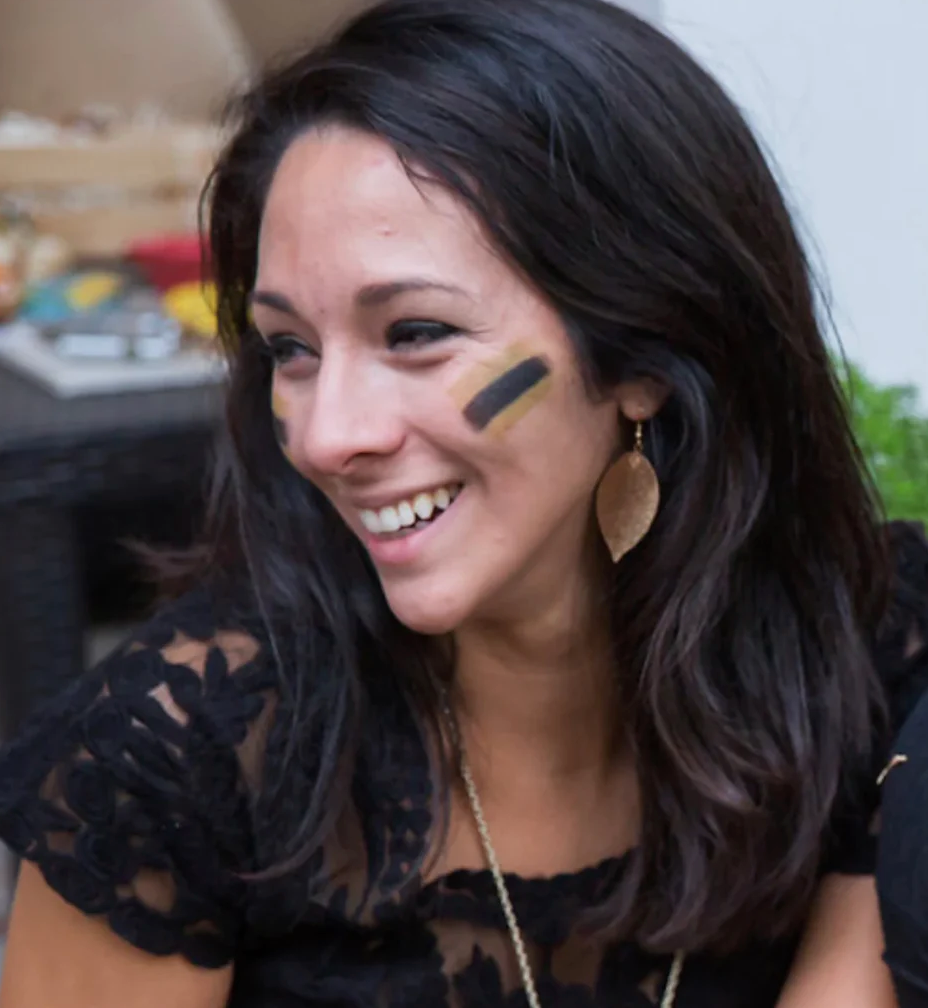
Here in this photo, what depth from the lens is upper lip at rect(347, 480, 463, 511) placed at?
33.7 inches

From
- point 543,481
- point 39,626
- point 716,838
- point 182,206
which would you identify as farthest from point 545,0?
point 182,206

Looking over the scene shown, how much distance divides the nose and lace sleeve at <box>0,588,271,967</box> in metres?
0.20

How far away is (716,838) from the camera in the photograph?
101cm

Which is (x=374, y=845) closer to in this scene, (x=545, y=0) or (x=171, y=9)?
(x=545, y=0)

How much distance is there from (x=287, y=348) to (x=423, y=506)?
0.48ft

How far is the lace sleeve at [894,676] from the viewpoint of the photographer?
1.04m

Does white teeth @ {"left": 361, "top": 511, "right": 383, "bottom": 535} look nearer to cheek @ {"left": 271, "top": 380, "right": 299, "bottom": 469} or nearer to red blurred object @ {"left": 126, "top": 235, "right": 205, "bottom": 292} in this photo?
cheek @ {"left": 271, "top": 380, "right": 299, "bottom": 469}

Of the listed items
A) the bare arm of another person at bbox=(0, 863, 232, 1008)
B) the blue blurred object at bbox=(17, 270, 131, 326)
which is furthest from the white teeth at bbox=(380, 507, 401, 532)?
the blue blurred object at bbox=(17, 270, 131, 326)

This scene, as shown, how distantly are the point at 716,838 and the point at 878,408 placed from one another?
49 cm

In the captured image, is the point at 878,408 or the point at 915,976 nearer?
the point at 915,976

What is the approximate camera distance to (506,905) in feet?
3.29

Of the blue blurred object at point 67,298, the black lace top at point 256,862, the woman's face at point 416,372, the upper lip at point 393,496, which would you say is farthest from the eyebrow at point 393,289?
the blue blurred object at point 67,298

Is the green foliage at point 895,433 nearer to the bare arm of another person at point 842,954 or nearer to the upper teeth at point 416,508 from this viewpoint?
the bare arm of another person at point 842,954

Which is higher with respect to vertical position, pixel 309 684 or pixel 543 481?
pixel 543 481
